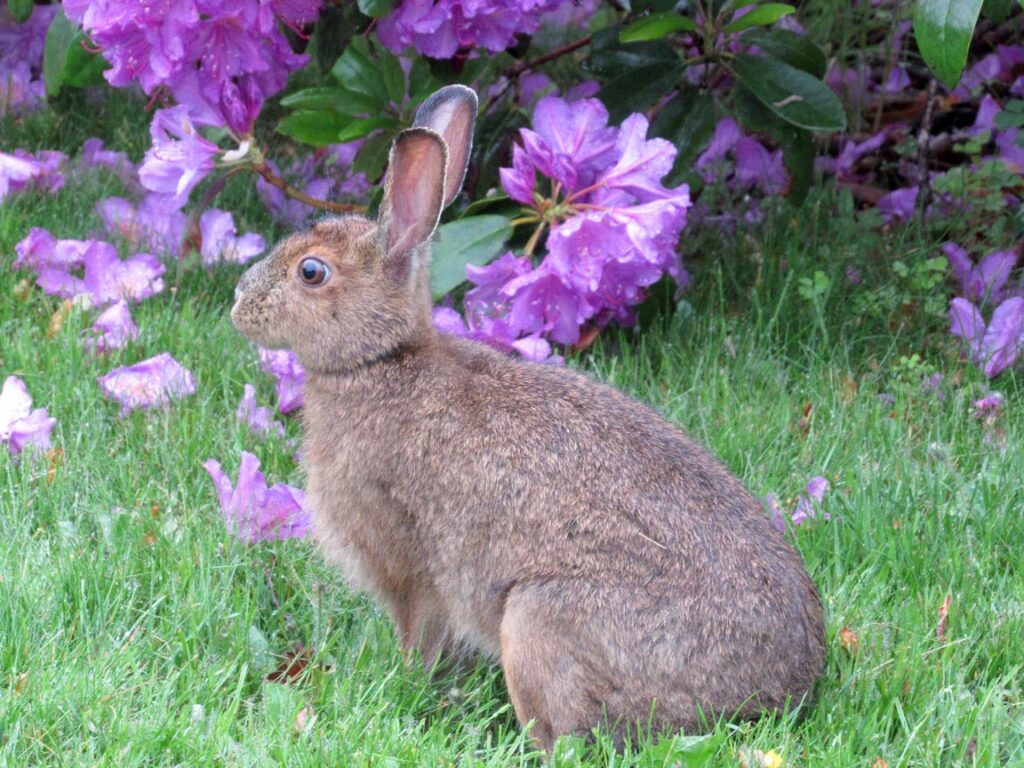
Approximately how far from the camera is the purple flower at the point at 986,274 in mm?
5445

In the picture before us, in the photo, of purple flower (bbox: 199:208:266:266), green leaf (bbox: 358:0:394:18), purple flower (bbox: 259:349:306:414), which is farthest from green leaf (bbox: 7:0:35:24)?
purple flower (bbox: 259:349:306:414)

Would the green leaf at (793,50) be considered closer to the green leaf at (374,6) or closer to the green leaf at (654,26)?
the green leaf at (654,26)

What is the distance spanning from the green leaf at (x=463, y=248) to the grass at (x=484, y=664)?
56 cm

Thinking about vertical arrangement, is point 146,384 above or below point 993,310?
below

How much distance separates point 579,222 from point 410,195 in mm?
940

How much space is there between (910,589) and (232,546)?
1.76 metres

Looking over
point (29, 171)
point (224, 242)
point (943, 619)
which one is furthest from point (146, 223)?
point (943, 619)

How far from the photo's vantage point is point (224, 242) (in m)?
5.64

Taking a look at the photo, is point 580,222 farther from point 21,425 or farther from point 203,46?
point 21,425

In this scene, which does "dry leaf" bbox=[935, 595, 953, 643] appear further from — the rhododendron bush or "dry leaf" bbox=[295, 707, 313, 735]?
"dry leaf" bbox=[295, 707, 313, 735]

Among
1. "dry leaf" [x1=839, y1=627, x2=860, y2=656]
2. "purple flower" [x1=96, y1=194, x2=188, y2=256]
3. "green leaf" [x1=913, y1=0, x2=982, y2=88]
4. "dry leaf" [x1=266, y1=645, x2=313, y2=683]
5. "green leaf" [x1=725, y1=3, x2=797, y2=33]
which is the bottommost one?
"purple flower" [x1=96, y1=194, x2=188, y2=256]

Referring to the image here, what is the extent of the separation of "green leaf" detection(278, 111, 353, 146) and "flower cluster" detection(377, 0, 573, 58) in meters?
0.31

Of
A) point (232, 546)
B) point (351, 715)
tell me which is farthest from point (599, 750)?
point (232, 546)

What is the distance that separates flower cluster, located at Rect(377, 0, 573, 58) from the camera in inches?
183
